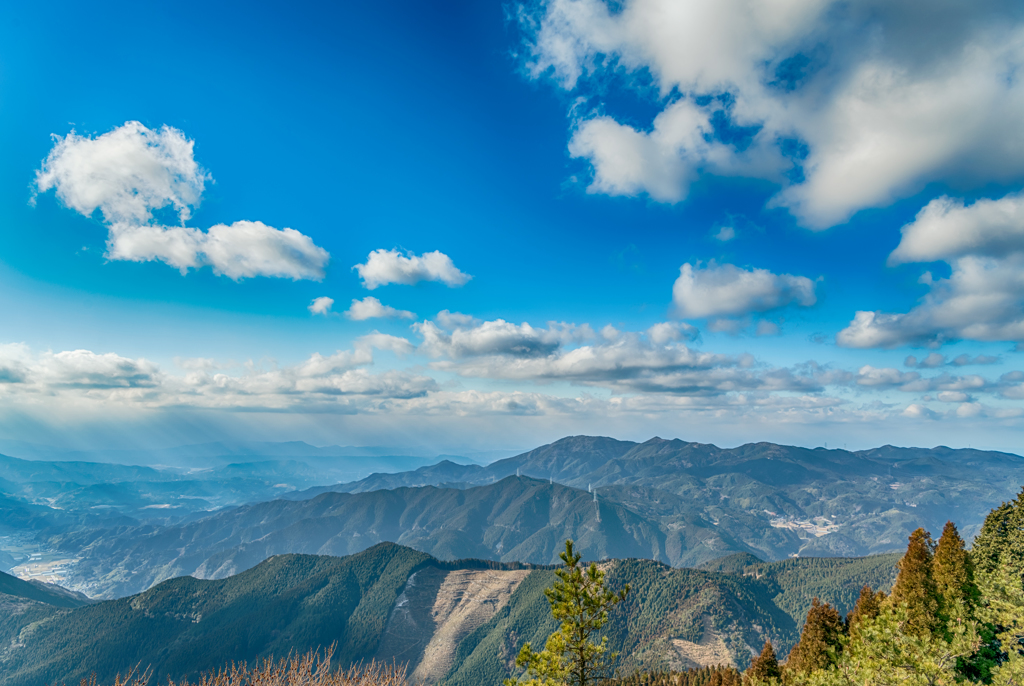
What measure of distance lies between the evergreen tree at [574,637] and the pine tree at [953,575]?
1776 inches

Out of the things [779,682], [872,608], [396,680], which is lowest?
[779,682]

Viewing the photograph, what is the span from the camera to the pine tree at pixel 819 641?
58062mm

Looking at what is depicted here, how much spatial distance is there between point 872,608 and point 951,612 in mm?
11435

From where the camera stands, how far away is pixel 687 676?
134375mm

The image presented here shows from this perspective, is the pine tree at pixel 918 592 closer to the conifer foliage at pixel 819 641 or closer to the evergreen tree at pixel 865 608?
the evergreen tree at pixel 865 608

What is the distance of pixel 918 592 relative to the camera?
51.2 meters

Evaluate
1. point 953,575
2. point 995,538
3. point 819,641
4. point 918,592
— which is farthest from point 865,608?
point 995,538

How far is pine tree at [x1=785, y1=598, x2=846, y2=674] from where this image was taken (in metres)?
58.1

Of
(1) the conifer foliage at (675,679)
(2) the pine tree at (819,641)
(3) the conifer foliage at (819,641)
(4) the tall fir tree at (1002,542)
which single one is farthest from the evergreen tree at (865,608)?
(1) the conifer foliage at (675,679)

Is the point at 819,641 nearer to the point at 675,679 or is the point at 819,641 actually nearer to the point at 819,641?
the point at 819,641

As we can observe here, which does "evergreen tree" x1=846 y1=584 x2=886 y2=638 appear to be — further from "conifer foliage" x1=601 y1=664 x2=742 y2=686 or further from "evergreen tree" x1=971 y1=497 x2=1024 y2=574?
"conifer foliage" x1=601 y1=664 x2=742 y2=686

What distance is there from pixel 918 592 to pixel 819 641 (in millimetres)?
14666

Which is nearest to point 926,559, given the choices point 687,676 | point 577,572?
point 577,572

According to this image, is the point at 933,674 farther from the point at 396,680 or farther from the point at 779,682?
the point at 396,680
